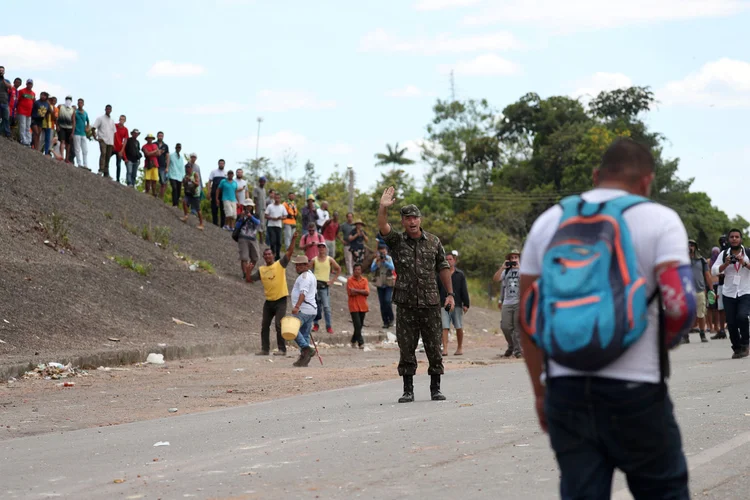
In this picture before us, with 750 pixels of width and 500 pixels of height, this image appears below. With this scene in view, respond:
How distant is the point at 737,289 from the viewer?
16.1 m

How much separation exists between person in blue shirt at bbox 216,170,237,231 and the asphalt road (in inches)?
738

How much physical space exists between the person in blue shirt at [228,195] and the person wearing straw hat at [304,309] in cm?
1245

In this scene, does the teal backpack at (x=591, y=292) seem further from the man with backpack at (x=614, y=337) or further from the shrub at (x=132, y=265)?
the shrub at (x=132, y=265)

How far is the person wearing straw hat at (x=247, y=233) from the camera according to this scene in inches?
1016

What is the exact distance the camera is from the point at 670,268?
3.52 metres

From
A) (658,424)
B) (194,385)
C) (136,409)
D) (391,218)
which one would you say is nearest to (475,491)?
(658,424)

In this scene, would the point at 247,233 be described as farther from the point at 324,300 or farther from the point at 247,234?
the point at 324,300

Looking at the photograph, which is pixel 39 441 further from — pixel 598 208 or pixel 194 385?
pixel 598 208

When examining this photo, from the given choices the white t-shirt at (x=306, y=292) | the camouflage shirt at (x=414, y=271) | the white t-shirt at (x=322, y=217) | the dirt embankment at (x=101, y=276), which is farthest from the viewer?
the white t-shirt at (x=322, y=217)

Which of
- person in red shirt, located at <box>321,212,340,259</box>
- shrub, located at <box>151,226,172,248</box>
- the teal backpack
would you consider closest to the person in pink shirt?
shrub, located at <box>151,226,172,248</box>

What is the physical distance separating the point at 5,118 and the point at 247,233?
21.9 ft

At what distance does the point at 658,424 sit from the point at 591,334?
39 centimetres

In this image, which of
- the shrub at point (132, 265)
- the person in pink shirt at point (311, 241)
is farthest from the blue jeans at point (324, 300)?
the shrub at point (132, 265)

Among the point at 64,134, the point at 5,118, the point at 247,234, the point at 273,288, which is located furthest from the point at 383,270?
the point at 5,118
